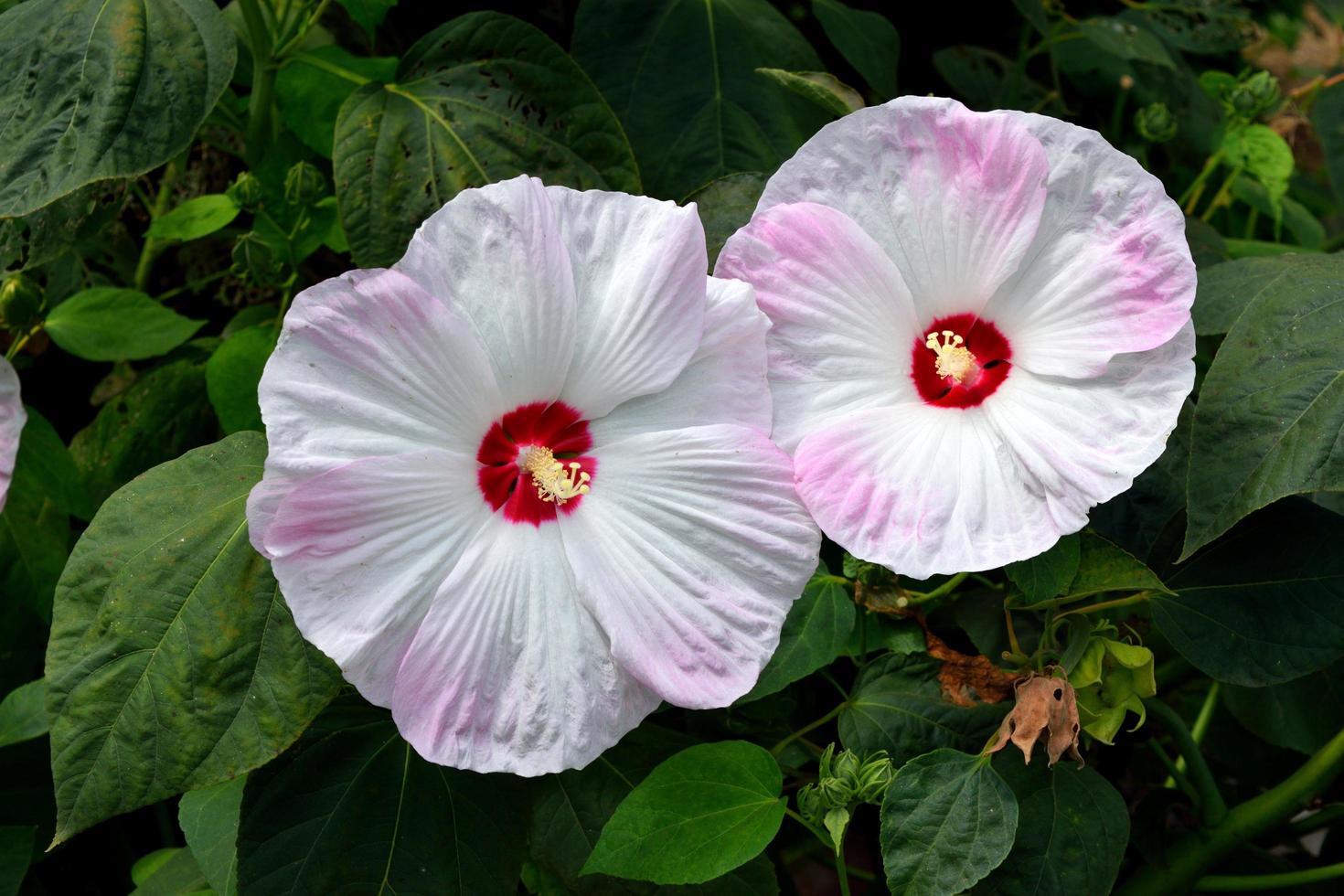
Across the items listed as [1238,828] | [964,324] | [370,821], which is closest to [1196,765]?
[1238,828]

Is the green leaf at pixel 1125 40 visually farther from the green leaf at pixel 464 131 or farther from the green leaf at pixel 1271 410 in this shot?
the green leaf at pixel 464 131

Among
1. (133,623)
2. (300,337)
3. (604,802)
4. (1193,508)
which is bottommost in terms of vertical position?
(604,802)

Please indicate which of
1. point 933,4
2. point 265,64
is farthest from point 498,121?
point 933,4

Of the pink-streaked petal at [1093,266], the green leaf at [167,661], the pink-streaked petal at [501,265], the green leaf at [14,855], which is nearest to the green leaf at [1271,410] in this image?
the pink-streaked petal at [1093,266]

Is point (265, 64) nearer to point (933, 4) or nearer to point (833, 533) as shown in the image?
point (833, 533)

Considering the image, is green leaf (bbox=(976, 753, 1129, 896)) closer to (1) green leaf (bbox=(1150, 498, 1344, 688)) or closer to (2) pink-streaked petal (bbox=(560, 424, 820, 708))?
(1) green leaf (bbox=(1150, 498, 1344, 688))
